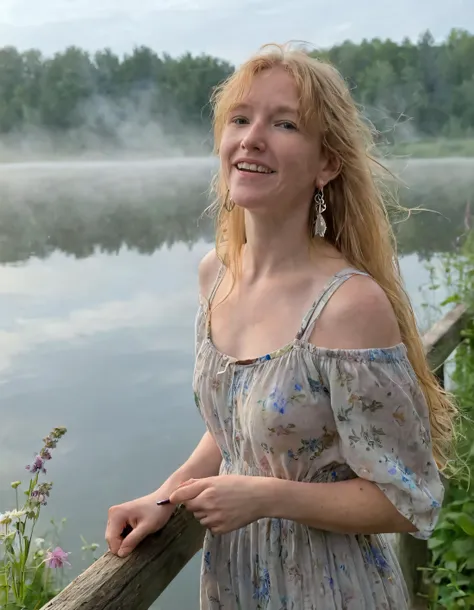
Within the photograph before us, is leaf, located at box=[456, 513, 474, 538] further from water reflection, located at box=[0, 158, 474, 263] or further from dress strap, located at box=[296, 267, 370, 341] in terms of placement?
dress strap, located at box=[296, 267, 370, 341]

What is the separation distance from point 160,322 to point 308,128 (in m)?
1.02

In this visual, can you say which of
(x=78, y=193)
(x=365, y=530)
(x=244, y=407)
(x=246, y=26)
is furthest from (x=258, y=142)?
(x=246, y=26)

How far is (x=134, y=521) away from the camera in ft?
2.77

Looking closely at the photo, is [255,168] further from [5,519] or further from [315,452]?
[5,519]

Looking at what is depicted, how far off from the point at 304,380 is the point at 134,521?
277mm

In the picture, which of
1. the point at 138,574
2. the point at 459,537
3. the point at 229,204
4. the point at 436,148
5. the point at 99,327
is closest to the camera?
the point at 138,574

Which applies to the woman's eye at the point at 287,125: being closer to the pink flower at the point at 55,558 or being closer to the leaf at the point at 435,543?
the pink flower at the point at 55,558

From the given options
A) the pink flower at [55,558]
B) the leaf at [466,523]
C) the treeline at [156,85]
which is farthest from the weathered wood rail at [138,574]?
the leaf at [466,523]

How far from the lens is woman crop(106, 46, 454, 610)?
795 millimetres

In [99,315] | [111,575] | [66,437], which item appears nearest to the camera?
[111,575]

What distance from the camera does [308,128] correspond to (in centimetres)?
86

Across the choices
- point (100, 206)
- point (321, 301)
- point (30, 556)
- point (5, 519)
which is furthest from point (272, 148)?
point (100, 206)

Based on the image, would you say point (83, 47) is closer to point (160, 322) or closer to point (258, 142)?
point (160, 322)

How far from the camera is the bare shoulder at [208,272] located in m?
1.04
